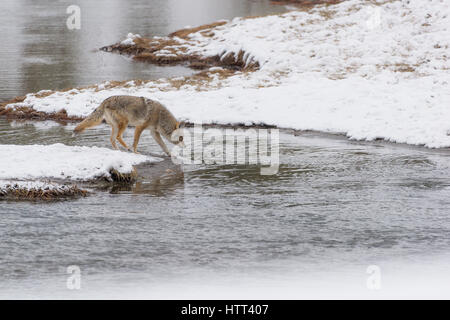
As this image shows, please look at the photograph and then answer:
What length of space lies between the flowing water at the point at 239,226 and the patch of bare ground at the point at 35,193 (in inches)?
8.7

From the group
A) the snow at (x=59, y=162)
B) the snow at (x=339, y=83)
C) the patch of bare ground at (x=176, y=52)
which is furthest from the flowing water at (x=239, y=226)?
the patch of bare ground at (x=176, y=52)

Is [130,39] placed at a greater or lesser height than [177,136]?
greater

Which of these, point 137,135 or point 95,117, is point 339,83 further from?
point 95,117

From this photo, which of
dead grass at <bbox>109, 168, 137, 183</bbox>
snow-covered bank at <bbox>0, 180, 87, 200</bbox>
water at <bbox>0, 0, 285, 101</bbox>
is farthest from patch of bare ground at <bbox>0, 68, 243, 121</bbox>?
snow-covered bank at <bbox>0, 180, 87, 200</bbox>

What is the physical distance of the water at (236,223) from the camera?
31.0ft

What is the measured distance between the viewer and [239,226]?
10805 mm

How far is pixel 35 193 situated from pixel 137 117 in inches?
141

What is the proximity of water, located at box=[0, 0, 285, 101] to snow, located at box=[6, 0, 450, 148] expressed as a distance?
417 centimetres

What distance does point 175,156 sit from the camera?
15117 mm

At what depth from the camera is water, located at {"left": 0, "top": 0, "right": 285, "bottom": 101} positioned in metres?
27.9

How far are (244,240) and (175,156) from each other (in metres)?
5.25

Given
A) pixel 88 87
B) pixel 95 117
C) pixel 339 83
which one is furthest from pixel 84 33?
pixel 95 117
